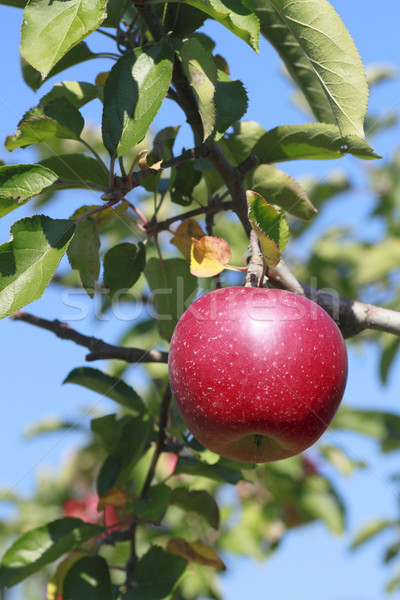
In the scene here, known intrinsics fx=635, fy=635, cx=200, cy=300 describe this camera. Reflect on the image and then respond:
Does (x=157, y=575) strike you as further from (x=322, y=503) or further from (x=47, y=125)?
(x=322, y=503)

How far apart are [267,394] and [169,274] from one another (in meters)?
0.60

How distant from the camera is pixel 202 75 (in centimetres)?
102

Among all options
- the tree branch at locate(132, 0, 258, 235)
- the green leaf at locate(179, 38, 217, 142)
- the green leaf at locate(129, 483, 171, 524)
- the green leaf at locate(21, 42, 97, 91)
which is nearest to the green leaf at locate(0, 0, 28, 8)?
the green leaf at locate(21, 42, 97, 91)

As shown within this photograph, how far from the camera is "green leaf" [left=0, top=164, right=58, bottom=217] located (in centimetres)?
97

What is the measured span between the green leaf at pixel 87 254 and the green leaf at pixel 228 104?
12.0 inches

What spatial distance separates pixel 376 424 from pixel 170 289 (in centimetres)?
168

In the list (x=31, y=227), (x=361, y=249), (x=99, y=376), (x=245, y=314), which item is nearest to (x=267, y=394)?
(x=245, y=314)

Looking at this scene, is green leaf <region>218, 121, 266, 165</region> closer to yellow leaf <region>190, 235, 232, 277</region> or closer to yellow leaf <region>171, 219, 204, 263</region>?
yellow leaf <region>171, 219, 204, 263</region>

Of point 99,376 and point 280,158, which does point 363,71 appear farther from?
point 99,376

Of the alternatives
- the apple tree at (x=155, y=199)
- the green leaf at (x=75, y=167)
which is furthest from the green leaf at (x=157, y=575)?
the green leaf at (x=75, y=167)

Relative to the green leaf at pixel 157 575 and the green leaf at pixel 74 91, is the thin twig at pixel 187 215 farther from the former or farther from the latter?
the green leaf at pixel 157 575

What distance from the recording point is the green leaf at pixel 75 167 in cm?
120

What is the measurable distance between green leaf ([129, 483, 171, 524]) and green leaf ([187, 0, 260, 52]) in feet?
2.86

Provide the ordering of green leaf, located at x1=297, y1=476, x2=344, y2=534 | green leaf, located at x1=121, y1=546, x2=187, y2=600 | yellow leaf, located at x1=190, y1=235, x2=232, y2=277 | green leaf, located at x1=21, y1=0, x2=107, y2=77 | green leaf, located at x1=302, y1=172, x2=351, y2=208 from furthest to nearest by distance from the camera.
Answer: green leaf, located at x1=302, y1=172, x2=351, y2=208, green leaf, located at x1=297, y1=476, x2=344, y2=534, green leaf, located at x1=121, y1=546, x2=187, y2=600, yellow leaf, located at x1=190, y1=235, x2=232, y2=277, green leaf, located at x1=21, y1=0, x2=107, y2=77
